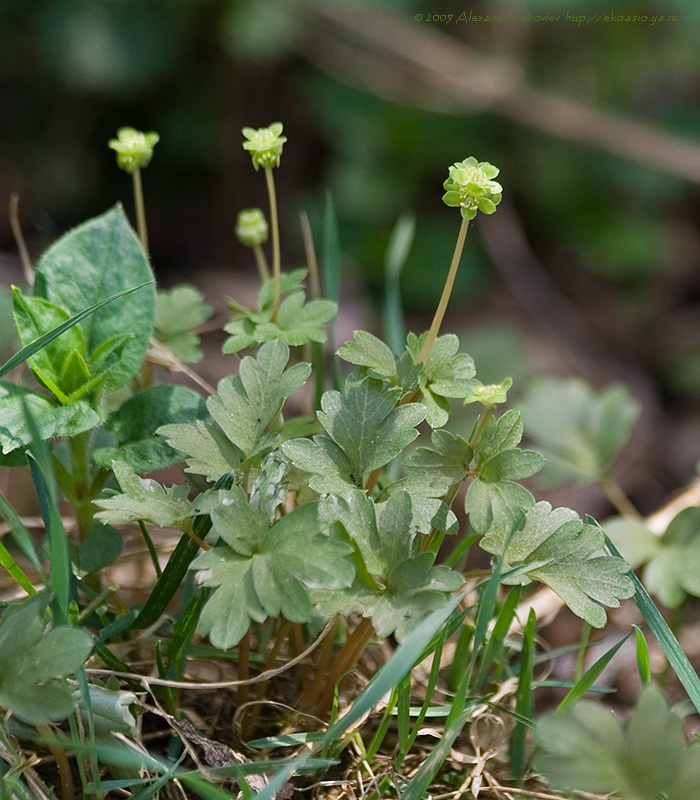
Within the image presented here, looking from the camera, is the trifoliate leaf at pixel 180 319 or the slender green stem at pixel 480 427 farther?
the trifoliate leaf at pixel 180 319

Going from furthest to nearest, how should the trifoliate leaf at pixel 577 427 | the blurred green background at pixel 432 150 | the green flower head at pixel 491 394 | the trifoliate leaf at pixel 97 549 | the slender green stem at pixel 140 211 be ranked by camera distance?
the blurred green background at pixel 432 150 < the trifoliate leaf at pixel 577 427 < the slender green stem at pixel 140 211 < the trifoliate leaf at pixel 97 549 < the green flower head at pixel 491 394

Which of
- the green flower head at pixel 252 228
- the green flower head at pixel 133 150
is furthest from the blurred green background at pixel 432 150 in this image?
the green flower head at pixel 133 150

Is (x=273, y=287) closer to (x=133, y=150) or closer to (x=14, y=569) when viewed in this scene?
(x=133, y=150)

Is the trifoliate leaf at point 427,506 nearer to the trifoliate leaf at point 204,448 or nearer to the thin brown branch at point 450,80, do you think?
the trifoliate leaf at point 204,448

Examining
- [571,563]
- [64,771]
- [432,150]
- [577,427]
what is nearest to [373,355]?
[571,563]

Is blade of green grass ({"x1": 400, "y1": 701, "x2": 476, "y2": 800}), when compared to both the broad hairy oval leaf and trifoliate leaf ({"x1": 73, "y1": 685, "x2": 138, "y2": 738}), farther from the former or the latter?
the broad hairy oval leaf

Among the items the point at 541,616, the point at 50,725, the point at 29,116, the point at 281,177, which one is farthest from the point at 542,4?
the point at 50,725

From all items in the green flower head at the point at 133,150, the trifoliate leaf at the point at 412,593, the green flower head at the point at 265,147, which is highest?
the green flower head at the point at 265,147

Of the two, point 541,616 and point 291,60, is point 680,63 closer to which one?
point 291,60
